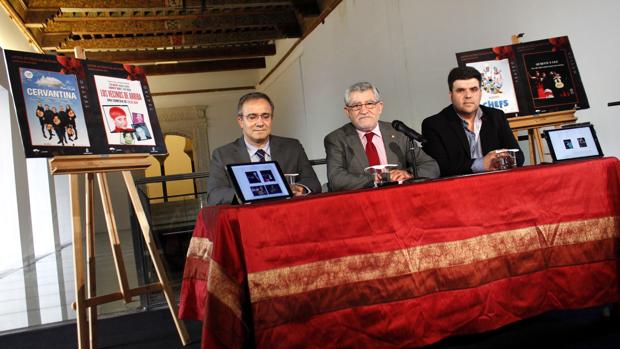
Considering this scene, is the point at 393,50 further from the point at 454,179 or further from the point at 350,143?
the point at 454,179

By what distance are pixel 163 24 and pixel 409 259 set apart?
33.1 feet

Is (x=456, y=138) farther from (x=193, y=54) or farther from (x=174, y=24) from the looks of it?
(x=193, y=54)

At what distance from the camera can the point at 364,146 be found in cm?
284

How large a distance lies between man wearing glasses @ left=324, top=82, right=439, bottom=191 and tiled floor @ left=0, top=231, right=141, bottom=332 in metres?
1.86

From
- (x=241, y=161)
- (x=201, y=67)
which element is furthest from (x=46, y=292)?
(x=201, y=67)

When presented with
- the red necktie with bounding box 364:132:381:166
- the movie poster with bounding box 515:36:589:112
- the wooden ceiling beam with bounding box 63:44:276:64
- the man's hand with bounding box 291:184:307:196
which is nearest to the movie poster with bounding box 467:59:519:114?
the movie poster with bounding box 515:36:589:112

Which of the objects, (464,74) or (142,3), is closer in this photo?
(464,74)

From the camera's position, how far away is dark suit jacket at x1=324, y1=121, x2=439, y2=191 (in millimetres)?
2711

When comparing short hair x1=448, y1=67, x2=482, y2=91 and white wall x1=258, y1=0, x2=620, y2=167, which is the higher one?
white wall x1=258, y1=0, x2=620, y2=167

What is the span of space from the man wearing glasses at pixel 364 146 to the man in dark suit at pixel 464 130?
171 mm

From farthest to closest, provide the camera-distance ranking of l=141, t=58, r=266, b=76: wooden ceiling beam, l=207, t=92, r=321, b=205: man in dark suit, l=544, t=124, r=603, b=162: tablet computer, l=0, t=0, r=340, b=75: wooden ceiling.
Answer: l=141, t=58, r=266, b=76: wooden ceiling beam, l=0, t=0, r=340, b=75: wooden ceiling, l=207, t=92, r=321, b=205: man in dark suit, l=544, t=124, r=603, b=162: tablet computer

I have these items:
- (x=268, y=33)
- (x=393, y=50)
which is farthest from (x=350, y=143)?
(x=268, y=33)

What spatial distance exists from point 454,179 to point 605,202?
64 cm

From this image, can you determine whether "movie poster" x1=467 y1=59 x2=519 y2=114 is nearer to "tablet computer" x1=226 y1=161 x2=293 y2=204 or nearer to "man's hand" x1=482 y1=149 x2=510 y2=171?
"man's hand" x1=482 y1=149 x2=510 y2=171
